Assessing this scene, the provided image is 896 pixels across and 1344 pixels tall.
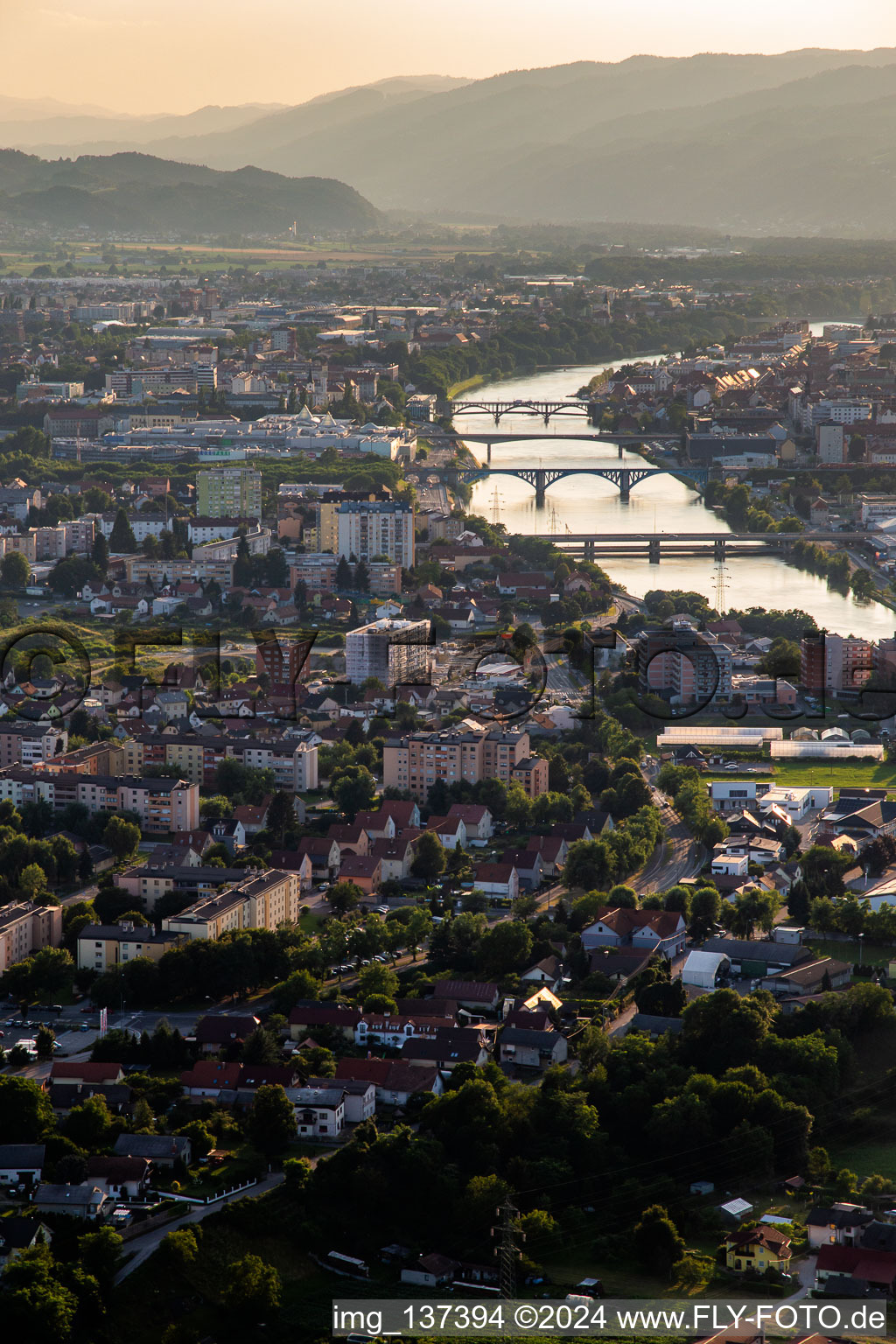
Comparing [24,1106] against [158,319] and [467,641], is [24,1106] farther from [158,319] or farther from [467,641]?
→ [158,319]

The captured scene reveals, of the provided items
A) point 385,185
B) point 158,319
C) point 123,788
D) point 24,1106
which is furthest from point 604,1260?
point 385,185

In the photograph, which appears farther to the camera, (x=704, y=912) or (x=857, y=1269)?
(x=704, y=912)

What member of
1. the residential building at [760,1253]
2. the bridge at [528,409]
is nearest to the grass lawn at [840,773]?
the residential building at [760,1253]

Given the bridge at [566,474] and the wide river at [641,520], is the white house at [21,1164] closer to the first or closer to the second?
the wide river at [641,520]

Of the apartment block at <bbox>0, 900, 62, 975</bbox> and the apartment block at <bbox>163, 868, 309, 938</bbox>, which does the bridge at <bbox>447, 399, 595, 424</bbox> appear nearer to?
the apartment block at <bbox>163, 868, 309, 938</bbox>

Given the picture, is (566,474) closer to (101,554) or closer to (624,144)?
(101,554)

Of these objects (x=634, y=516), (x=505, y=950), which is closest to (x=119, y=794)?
(x=505, y=950)
